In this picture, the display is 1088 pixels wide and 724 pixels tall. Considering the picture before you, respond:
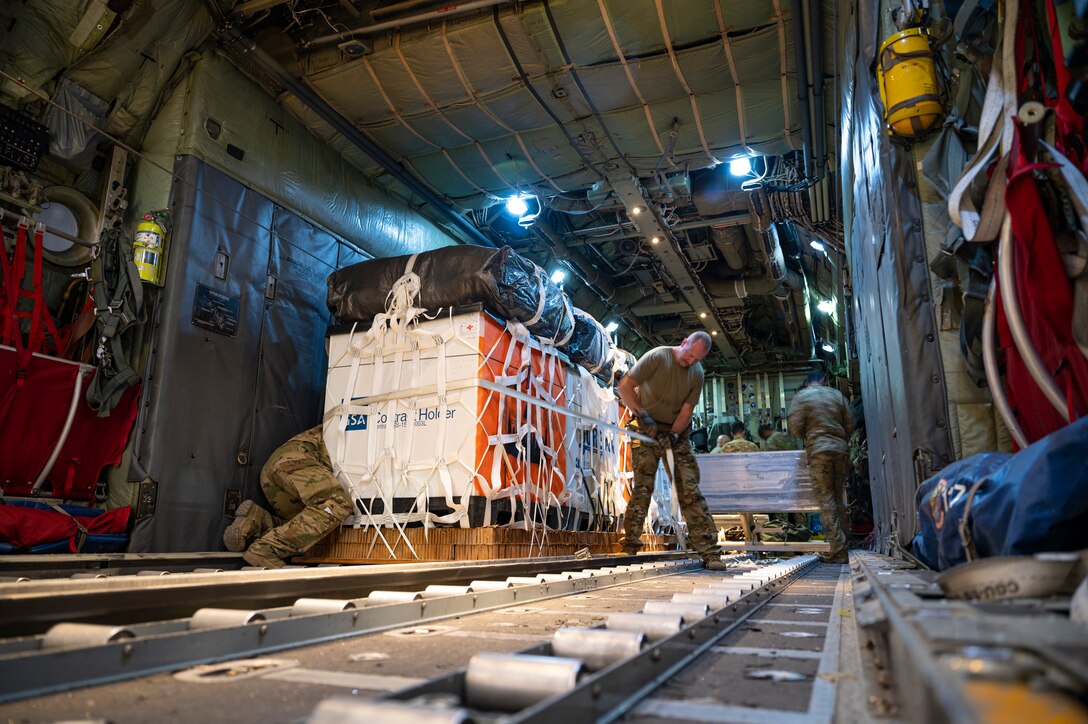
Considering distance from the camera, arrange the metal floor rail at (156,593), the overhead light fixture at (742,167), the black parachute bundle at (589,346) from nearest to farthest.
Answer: the metal floor rail at (156,593)
the black parachute bundle at (589,346)
the overhead light fixture at (742,167)

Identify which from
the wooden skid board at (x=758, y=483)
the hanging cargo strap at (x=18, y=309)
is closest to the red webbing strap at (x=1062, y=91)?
the hanging cargo strap at (x=18, y=309)

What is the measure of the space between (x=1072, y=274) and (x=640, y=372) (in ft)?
13.1

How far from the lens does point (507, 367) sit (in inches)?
204

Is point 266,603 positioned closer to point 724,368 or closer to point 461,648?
point 461,648

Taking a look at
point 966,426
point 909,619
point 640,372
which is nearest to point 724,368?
point 640,372

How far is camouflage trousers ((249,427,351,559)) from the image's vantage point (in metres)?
4.62

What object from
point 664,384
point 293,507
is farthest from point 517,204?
point 293,507

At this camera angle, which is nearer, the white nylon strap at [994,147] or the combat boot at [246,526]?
the white nylon strap at [994,147]

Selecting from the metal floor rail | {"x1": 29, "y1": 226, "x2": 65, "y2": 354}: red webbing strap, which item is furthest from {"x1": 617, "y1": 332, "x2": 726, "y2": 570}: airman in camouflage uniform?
{"x1": 29, "y1": 226, "x2": 65, "y2": 354}: red webbing strap

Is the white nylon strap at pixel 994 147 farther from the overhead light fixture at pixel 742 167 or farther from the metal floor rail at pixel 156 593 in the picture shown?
the overhead light fixture at pixel 742 167

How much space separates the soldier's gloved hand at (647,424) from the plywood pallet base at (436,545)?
117 centimetres

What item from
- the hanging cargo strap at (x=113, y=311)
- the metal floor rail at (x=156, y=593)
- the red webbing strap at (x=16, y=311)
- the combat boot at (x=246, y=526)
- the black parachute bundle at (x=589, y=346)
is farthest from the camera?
the black parachute bundle at (x=589, y=346)

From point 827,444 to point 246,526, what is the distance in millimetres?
6067

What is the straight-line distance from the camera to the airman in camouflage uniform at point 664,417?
5.64 m
